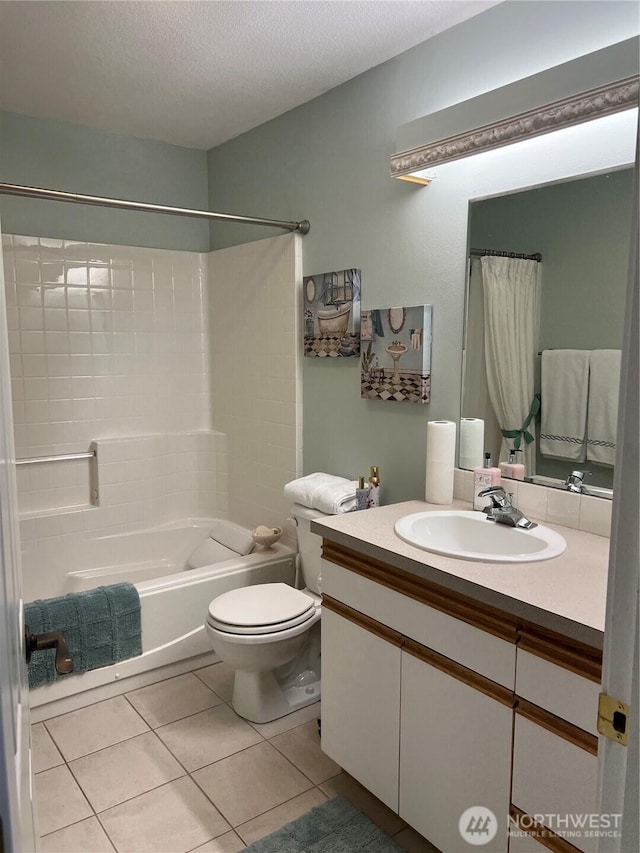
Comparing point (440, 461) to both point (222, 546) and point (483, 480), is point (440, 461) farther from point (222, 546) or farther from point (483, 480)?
point (222, 546)

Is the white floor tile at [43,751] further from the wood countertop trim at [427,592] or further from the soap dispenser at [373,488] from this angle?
the soap dispenser at [373,488]

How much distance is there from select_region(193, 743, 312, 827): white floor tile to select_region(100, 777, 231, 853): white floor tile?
0.15ft

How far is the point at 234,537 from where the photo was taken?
336 centimetres

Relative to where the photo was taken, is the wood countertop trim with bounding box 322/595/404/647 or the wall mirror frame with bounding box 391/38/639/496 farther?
the wood countertop trim with bounding box 322/595/404/647

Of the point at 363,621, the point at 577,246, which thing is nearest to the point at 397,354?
the point at 577,246

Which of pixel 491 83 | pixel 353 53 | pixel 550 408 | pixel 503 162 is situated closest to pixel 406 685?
pixel 550 408

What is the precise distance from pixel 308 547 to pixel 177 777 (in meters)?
1.01

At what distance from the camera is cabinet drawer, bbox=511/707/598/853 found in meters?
1.30

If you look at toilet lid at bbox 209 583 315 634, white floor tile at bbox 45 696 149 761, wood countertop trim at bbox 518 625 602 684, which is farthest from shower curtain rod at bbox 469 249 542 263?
white floor tile at bbox 45 696 149 761

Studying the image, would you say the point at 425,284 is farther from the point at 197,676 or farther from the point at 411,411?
the point at 197,676

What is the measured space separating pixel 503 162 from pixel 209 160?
2183 mm

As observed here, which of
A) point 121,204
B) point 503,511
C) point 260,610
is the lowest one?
point 260,610

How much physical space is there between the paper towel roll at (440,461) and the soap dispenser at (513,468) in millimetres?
191

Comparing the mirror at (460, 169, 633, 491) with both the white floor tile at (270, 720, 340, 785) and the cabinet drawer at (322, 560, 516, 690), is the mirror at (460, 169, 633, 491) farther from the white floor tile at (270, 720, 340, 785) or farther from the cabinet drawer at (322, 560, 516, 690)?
the white floor tile at (270, 720, 340, 785)
